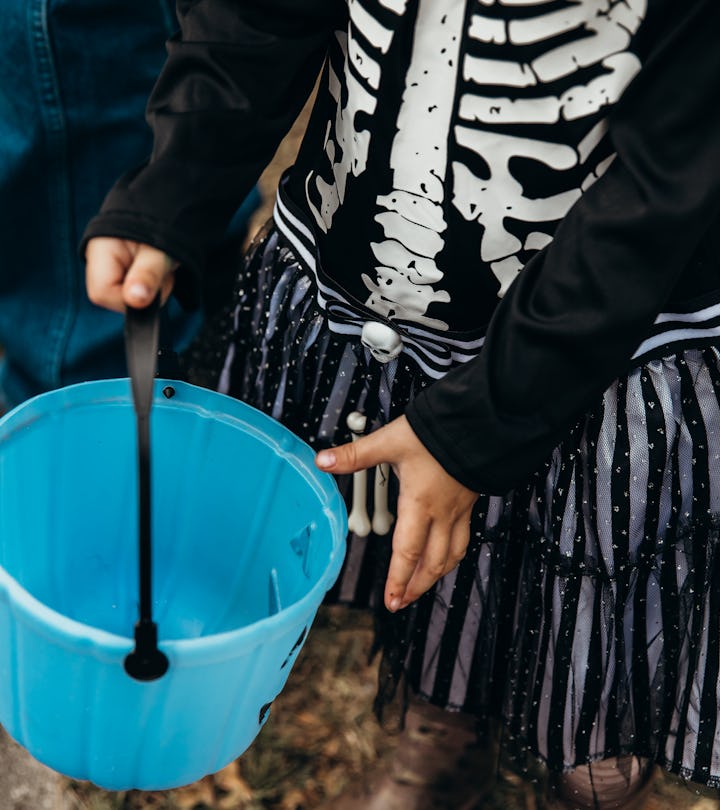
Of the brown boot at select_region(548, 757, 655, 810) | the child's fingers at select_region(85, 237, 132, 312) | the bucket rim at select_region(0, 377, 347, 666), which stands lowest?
the brown boot at select_region(548, 757, 655, 810)

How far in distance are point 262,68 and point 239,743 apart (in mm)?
585

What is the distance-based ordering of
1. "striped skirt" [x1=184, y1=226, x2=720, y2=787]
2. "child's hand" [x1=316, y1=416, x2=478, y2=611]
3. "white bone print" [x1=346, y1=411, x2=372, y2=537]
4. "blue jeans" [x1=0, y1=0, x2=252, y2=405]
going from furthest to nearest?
"blue jeans" [x1=0, y1=0, x2=252, y2=405] → "white bone print" [x1=346, y1=411, x2=372, y2=537] → "striped skirt" [x1=184, y1=226, x2=720, y2=787] → "child's hand" [x1=316, y1=416, x2=478, y2=611]

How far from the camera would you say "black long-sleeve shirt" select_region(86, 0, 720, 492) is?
0.65 metres

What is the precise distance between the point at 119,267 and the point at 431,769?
32.6 inches

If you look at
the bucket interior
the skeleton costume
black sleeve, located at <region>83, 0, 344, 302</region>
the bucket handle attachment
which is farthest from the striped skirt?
the bucket handle attachment

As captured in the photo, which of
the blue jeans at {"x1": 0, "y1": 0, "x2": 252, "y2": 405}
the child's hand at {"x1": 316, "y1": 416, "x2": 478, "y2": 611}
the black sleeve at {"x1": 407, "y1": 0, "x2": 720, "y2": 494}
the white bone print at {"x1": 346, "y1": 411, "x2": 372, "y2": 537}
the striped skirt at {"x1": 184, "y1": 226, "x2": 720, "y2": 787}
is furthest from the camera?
the blue jeans at {"x1": 0, "y1": 0, "x2": 252, "y2": 405}

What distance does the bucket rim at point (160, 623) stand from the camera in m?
0.65

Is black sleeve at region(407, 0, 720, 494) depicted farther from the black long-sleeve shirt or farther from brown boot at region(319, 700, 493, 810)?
brown boot at region(319, 700, 493, 810)

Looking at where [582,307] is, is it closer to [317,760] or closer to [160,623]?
[160,623]

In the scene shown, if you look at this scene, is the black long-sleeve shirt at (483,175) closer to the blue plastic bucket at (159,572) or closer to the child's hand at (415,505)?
the child's hand at (415,505)

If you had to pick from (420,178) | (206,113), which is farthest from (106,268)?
(420,178)

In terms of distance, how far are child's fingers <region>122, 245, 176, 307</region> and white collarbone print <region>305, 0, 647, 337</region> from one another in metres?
0.18

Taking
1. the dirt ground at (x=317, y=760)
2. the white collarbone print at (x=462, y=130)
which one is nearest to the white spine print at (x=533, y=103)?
the white collarbone print at (x=462, y=130)

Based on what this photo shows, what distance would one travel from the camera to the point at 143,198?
741 mm
